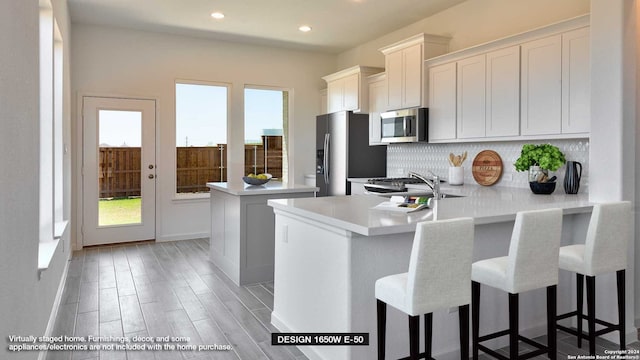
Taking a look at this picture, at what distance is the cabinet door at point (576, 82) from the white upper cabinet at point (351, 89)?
2.80 metres

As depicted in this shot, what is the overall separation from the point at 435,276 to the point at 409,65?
3.59m

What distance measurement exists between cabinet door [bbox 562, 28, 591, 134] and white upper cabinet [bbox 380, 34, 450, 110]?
1619 millimetres

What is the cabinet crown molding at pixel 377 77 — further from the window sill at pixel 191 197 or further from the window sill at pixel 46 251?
the window sill at pixel 46 251

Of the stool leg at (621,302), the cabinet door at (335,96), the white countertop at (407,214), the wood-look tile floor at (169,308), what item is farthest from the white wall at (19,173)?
the cabinet door at (335,96)

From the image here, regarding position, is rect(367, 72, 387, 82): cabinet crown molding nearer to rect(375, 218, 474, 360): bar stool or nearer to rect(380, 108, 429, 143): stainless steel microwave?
rect(380, 108, 429, 143): stainless steel microwave

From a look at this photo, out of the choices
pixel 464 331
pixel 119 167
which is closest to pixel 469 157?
pixel 464 331

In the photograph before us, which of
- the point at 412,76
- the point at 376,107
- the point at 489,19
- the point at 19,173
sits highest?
the point at 489,19

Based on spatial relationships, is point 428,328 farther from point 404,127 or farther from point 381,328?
point 404,127

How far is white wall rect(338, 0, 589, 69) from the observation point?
3923mm

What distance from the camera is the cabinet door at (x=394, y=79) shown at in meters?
5.16

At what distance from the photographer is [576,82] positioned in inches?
133

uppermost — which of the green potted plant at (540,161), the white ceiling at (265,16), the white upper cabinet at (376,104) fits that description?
the white ceiling at (265,16)

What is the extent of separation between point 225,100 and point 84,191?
2.38m

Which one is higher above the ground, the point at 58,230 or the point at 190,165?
the point at 190,165
